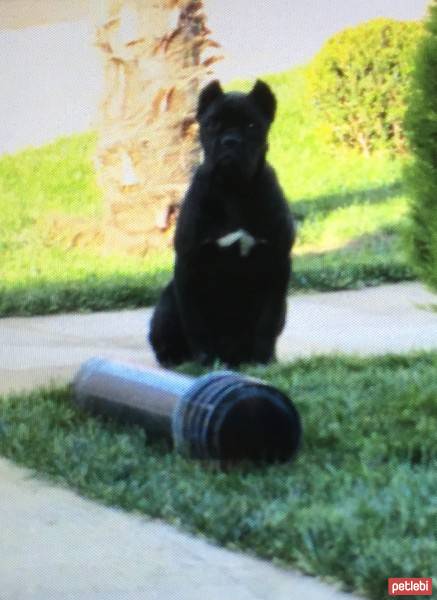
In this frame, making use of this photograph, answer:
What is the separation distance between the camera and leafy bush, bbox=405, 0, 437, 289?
6.02m

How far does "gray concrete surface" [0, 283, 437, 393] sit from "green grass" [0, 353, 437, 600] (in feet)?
3.10

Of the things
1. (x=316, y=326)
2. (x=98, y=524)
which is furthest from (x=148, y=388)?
(x=316, y=326)

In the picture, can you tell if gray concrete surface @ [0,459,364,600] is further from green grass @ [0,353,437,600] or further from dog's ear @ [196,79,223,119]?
dog's ear @ [196,79,223,119]

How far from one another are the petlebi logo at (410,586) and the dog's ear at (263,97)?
3.27 m

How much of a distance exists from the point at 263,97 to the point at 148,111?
5938 mm

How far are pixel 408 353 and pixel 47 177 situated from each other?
850 cm

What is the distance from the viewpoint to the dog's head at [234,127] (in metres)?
6.11

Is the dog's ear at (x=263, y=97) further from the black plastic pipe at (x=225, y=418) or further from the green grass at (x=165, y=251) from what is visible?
the green grass at (x=165, y=251)

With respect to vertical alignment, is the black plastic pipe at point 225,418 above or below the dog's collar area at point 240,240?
below

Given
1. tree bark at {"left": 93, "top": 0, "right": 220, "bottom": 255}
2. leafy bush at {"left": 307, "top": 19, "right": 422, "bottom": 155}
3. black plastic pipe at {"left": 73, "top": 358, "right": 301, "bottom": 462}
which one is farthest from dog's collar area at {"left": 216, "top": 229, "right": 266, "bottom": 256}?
leafy bush at {"left": 307, "top": 19, "right": 422, "bottom": 155}

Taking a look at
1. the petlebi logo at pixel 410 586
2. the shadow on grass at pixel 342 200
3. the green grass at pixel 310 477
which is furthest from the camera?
the shadow on grass at pixel 342 200

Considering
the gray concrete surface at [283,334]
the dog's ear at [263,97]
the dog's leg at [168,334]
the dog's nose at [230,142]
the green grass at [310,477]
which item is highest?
the dog's ear at [263,97]

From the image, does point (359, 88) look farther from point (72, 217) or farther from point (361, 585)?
point (361, 585)

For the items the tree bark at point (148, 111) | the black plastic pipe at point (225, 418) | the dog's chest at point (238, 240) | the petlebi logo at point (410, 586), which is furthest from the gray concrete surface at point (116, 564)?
the tree bark at point (148, 111)
